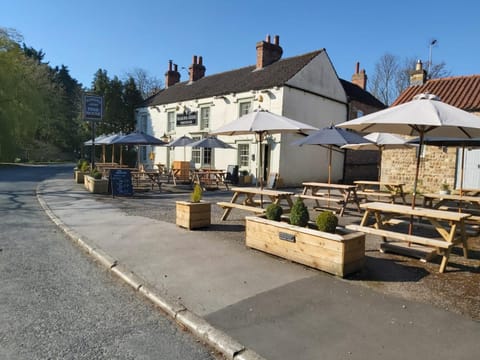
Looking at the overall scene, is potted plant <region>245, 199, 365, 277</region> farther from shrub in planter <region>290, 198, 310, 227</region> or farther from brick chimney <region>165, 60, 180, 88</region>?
brick chimney <region>165, 60, 180, 88</region>

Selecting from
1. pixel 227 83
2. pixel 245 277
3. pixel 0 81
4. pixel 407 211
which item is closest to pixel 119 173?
pixel 245 277

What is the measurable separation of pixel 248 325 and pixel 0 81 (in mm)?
35379

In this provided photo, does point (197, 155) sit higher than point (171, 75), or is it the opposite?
point (171, 75)

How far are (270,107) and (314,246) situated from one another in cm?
1384

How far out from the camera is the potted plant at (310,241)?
4.38 meters

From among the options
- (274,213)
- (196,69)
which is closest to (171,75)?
(196,69)

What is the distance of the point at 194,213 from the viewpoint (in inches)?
276

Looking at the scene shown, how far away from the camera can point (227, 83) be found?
21.5 meters

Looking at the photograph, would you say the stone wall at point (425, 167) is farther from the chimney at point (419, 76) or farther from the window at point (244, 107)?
the window at point (244, 107)

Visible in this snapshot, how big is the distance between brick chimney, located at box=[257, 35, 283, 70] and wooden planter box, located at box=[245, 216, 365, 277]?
1729cm

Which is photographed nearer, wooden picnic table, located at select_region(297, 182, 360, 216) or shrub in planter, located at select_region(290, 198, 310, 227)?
shrub in planter, located at select_region(290, 198, 310, 227)

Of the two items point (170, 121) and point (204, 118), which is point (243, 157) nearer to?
point (204, 118)

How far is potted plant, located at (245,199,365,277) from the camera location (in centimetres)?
438

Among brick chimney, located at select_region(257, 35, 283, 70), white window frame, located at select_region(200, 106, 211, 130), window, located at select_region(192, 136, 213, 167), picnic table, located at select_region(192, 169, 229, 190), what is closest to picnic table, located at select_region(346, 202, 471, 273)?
picnic table, located at select_region(192, 169, 229, 190)
